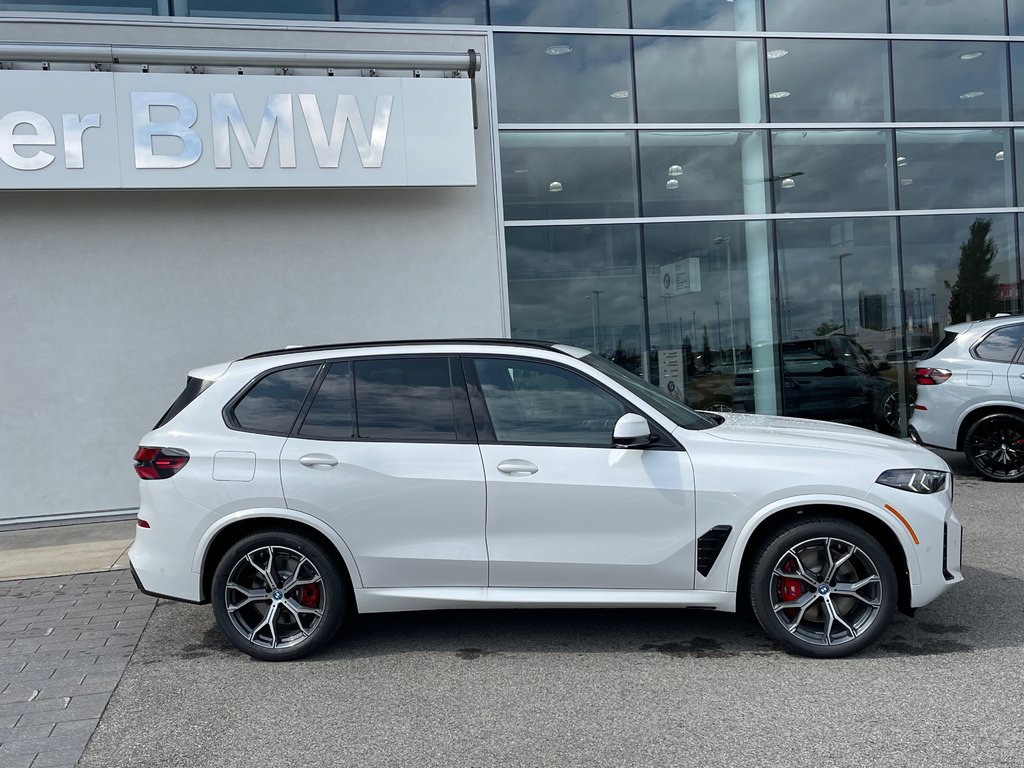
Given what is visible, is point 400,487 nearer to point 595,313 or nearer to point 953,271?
point 595,313

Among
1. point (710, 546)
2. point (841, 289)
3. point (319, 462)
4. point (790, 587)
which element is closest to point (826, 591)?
point (790, 587)

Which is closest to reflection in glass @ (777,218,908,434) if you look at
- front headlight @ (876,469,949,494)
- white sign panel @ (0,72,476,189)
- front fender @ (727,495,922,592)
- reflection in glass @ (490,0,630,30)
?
reflection in glass @ (490,0,630,30)

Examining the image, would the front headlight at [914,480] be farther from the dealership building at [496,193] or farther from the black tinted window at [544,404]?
the dealership building at [496,193]

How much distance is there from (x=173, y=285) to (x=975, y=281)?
33.6 ft

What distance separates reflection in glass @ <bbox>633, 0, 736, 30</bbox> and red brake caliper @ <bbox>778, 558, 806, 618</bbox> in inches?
330

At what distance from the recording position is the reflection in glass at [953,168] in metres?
11.5

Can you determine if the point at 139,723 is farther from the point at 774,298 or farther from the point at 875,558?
the point at 774,298

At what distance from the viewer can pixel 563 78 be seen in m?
10.5

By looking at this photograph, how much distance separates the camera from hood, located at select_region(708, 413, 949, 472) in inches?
179

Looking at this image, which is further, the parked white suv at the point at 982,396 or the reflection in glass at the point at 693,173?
the reflection in glass at the point at 693,173

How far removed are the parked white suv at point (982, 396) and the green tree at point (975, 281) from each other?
104 inches

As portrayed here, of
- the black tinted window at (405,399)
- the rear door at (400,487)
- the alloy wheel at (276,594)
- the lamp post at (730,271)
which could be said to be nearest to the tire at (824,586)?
the rear door at (400,487)

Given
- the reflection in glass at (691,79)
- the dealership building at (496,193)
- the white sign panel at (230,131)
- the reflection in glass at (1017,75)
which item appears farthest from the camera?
the reflection in glass at (1017,75)

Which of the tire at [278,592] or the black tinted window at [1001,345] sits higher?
the black tinted window at [1001,345]
